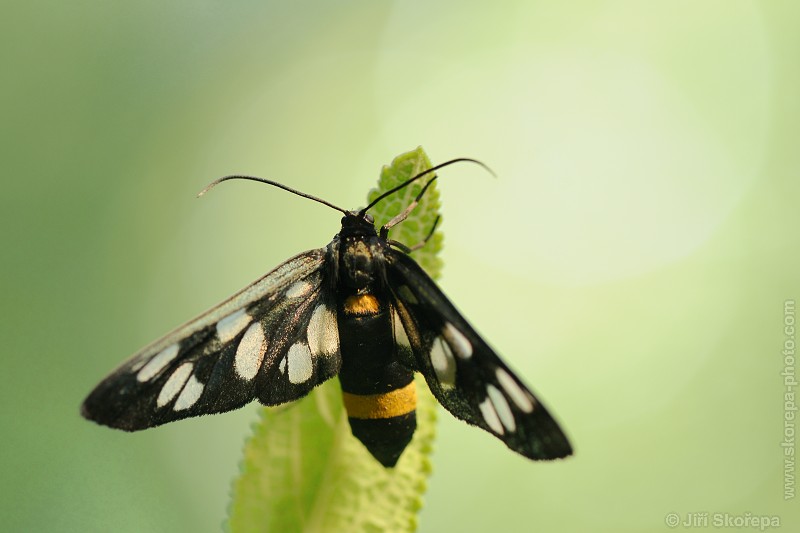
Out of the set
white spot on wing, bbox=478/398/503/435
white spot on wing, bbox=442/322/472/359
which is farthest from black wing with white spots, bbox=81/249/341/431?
white spot on wing, bbox=478/398/503/435

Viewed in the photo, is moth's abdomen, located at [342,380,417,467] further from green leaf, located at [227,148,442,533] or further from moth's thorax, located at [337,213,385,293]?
moth's thorax, located at [337,213,385,293]

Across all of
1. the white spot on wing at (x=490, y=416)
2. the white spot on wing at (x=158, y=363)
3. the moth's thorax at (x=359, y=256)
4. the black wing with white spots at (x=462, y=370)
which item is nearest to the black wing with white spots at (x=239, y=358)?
the white spot on wing at (x=158, y=363)

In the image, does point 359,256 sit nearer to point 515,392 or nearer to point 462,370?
point 462,370

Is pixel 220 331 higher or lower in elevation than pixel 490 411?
higher

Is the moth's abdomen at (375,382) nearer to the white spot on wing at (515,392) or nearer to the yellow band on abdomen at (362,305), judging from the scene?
the yellow band on abdomen at (362,305)

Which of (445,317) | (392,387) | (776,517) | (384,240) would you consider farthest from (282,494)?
(776,517)

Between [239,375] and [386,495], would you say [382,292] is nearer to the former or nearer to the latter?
[239,375]

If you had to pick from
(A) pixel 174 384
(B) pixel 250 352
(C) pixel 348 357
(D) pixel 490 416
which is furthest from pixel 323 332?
(D) pixel 490 416
